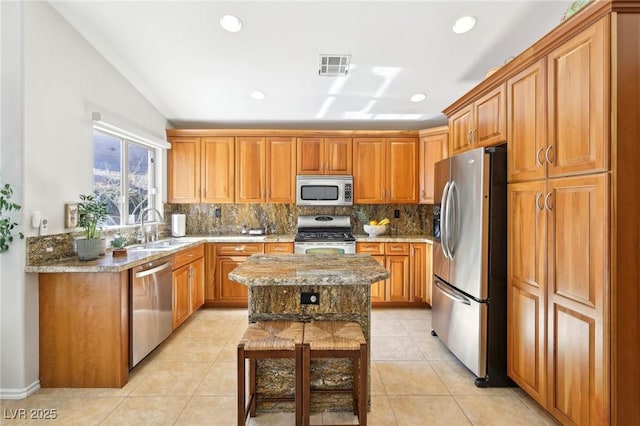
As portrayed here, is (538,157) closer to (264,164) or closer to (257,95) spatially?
(257,95)

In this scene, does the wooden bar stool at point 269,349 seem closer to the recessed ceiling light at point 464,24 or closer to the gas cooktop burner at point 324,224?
the recessed ceiling light at point 464,24

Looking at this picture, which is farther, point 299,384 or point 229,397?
point 229,397

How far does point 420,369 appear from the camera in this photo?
8.77 feet

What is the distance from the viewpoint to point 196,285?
152 inches

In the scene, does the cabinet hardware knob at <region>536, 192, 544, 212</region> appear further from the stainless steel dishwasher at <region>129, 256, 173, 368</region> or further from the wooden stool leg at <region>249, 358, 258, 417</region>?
the stainless steel dishwasher at <region>129, 256, 173, 368</region>

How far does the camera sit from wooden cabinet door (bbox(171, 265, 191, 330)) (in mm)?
3299

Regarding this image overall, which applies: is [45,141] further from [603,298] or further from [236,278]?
[603,298]

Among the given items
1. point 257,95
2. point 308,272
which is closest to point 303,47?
point 257,95

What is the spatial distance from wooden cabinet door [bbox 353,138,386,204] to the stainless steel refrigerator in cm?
176

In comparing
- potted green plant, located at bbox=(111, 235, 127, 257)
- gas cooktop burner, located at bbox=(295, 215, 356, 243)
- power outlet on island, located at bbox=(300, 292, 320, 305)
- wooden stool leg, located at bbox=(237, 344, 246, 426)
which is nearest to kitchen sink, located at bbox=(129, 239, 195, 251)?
potted green plant, located at bbox=(111, 235, 127, 257)

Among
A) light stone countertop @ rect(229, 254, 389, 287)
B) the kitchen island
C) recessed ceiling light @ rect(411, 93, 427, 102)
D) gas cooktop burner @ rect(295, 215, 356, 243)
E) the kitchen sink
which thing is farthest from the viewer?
gas cooktop burner @ rect(295, 215, 356, 243)

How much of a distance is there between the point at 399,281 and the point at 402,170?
1.49m

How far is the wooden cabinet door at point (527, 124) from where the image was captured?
1997 millimetres

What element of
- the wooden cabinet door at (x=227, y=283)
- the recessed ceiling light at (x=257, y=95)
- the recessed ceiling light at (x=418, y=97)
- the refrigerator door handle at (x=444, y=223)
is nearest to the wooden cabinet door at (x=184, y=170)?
the wooden cabinet door at (x=227, y=283)
